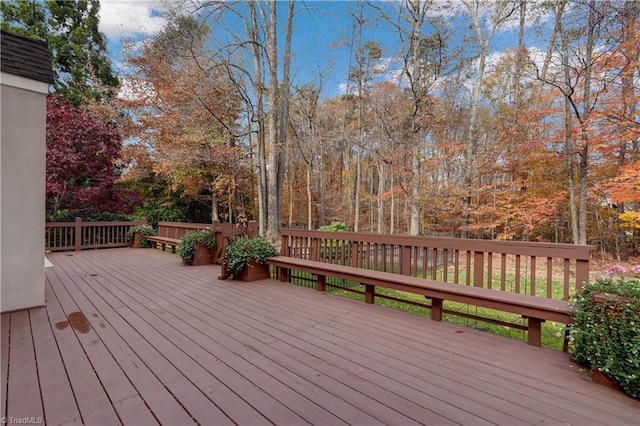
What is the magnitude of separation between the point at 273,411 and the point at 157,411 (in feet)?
1.91

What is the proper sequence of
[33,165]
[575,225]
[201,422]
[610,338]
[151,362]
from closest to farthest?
[201,422] < [610,338] < [151,362] < [33,165] < [575,225]

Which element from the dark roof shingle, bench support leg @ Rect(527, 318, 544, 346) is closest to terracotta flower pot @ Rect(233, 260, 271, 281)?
the dark roof shingle

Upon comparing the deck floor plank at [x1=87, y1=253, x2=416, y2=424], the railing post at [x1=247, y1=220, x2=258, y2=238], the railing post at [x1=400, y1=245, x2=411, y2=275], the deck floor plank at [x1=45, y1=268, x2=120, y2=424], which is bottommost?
the deck floor plank at [x1=87, y1=253, x2=416, y2=424]

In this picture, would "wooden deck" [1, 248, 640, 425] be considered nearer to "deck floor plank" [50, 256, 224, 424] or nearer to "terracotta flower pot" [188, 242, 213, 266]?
"deck floor plank" [50, 256, 224, 424]

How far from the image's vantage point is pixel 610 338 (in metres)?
1.67

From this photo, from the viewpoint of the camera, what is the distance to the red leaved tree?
22.9 ft

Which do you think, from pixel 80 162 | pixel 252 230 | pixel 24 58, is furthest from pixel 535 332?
pixel 80 162

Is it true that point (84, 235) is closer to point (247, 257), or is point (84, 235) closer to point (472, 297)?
point (247, 257)

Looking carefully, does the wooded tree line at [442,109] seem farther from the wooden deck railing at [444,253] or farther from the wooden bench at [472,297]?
the wooden bench at [472,297]

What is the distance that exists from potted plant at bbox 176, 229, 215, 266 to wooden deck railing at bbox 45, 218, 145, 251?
396cm

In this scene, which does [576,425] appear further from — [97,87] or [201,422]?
[97,87]

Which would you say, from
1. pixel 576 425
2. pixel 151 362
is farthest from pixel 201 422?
pixel 576 425

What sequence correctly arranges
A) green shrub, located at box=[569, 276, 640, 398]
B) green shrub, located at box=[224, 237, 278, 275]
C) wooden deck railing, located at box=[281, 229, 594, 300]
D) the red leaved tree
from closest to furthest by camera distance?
green shrub, located at box=[569, 276, 640, 398] → wooden deck railing, located at box=[281, 229, 594, 300] → green shrub, located at box=[224, 237, 278, 275] → the red leaved tree

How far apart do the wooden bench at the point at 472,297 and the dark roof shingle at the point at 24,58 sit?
358 centimetres
